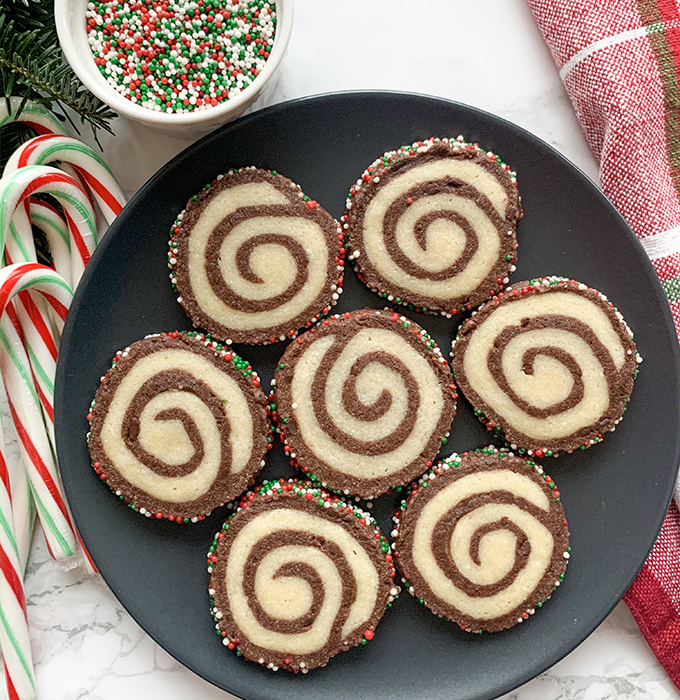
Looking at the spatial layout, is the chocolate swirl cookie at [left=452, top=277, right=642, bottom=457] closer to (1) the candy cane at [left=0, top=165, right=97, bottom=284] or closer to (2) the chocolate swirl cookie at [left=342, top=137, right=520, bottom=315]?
(2) the chocolate swirl cookie at [left=342, top=137, right=520, bottom=315]

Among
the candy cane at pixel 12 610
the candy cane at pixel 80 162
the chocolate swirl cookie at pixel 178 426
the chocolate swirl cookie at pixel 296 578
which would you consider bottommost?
the candy cane at pixel 12 610

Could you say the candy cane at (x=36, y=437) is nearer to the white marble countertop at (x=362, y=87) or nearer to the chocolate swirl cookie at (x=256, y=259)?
the white marble countertop at (x=362, y=87)

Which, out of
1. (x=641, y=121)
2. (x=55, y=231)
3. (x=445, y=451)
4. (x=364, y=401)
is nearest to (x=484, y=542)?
(x=445, y=451)

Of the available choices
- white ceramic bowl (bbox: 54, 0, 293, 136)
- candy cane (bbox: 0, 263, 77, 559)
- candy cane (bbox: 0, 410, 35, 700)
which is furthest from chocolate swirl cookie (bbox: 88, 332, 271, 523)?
white ceramic bowl (bbox: 54, 0, 293, 136)

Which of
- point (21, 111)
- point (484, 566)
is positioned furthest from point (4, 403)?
point (484, 566)

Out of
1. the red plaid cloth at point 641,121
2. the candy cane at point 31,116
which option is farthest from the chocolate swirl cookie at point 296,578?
the candy cane at point 31,116

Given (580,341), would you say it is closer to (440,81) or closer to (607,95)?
(607,95)
